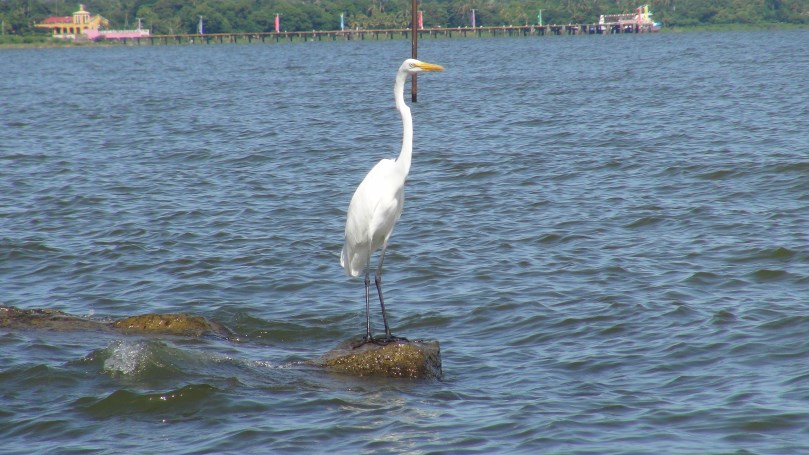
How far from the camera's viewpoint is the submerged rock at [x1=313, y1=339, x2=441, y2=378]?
7707mm

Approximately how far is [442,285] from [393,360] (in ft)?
10.5

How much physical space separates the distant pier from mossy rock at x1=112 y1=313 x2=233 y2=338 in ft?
454

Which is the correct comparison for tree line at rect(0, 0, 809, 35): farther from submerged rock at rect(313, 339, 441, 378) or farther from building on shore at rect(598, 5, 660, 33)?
submerged rock at rect(313, 339, 441, 378)

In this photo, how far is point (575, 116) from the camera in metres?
27.1

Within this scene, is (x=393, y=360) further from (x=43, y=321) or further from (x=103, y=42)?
(x=103, y=42)

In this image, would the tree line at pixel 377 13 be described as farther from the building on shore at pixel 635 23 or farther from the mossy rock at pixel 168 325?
the mossy rock at pixel 168 325

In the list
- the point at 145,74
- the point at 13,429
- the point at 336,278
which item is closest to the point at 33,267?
the point at 336,278

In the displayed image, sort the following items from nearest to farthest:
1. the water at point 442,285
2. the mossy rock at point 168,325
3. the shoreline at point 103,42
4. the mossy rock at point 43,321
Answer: the water at point 442,285 → the mossy rock at point 168,325 → the mossy rock at point 43,321 → the shoreline at point 103,42

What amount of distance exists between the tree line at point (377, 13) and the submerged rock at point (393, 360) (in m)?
152

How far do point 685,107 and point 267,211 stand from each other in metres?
16.3

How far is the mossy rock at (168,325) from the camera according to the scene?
886cm

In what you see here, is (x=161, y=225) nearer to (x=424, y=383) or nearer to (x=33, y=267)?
(x=33, y=267)

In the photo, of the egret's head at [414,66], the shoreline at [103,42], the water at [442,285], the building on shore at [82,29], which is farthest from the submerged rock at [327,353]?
the building on shore at [82,29]

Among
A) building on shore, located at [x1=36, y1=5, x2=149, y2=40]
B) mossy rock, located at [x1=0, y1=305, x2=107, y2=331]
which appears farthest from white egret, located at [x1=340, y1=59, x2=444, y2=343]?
building on shore, located at [x1=36, y1=5, x2=149, y2=40]
